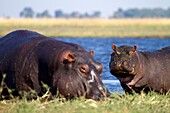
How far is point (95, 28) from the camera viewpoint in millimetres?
38219

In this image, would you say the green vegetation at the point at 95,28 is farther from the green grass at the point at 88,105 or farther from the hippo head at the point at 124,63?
the green grass at the point at 88,105

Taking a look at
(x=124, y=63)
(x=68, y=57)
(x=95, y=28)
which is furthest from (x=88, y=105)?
(x=95, y=28)

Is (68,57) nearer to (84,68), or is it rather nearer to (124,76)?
(84,68)

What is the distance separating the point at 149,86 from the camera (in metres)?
9.64

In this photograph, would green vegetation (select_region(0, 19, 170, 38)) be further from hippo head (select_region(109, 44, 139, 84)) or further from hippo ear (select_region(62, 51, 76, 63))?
hippo ear (select_region(62, 51, 76, 63))

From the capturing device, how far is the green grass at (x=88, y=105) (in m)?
6.82

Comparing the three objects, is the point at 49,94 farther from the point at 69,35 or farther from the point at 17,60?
the point at 69,35

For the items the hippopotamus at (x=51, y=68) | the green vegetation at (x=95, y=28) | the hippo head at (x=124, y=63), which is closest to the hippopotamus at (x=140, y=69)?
the hippo head at (x=124, y=63)

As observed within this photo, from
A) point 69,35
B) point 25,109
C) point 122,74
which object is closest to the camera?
point 25,109

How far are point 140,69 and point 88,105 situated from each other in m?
2.75

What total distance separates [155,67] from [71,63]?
280 centimetres

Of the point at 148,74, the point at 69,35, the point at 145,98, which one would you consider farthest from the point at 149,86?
the point at 69,35

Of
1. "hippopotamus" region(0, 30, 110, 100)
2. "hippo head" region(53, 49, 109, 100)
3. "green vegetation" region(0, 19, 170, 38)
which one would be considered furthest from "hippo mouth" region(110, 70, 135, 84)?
"green vegetation" region(0, 19, 170, 38)

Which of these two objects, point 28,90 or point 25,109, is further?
point 28,90
